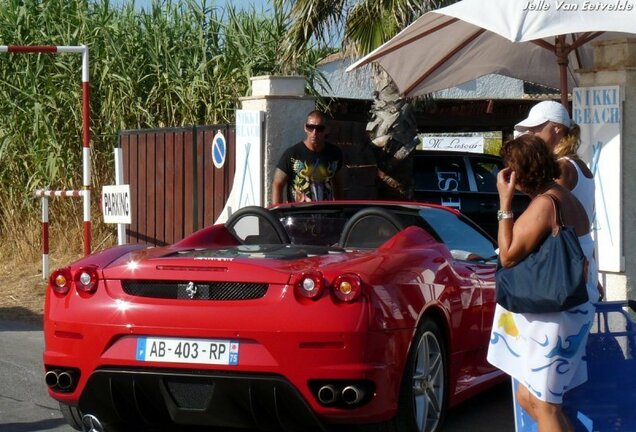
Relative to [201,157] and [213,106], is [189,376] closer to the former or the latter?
[201,157]

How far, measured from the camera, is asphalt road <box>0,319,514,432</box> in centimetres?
677

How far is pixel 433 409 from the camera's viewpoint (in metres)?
6.20

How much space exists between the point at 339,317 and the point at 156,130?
8.40 metres

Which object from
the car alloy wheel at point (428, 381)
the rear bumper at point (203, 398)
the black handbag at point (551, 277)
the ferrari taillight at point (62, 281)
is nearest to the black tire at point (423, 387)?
the car alloy wheel at point (428, 381)

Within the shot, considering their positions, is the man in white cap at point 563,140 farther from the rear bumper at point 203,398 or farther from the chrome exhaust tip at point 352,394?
the rear bumper at point 203,398

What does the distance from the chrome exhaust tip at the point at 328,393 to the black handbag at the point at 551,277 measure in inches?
41.1

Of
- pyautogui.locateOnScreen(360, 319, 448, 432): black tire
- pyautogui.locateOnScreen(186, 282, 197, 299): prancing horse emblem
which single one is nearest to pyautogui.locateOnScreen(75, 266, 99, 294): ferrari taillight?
pyautogui.locateOnScreen(186, 282, 197, 299): prancing horse emblem

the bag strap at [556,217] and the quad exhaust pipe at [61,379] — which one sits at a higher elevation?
the bag strap at [556,217]

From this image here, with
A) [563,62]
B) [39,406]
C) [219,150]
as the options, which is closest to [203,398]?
[39,406]

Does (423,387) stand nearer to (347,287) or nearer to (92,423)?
(347,287)

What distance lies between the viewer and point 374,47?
12.7 metres

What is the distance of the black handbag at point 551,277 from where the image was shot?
4.70m

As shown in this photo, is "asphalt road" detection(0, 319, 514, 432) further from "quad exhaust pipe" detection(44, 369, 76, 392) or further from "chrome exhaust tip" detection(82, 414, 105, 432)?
"chrome exhaust tip" detection(82, 414, 105, 432)

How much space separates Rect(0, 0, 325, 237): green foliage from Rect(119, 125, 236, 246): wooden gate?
1.25 m
